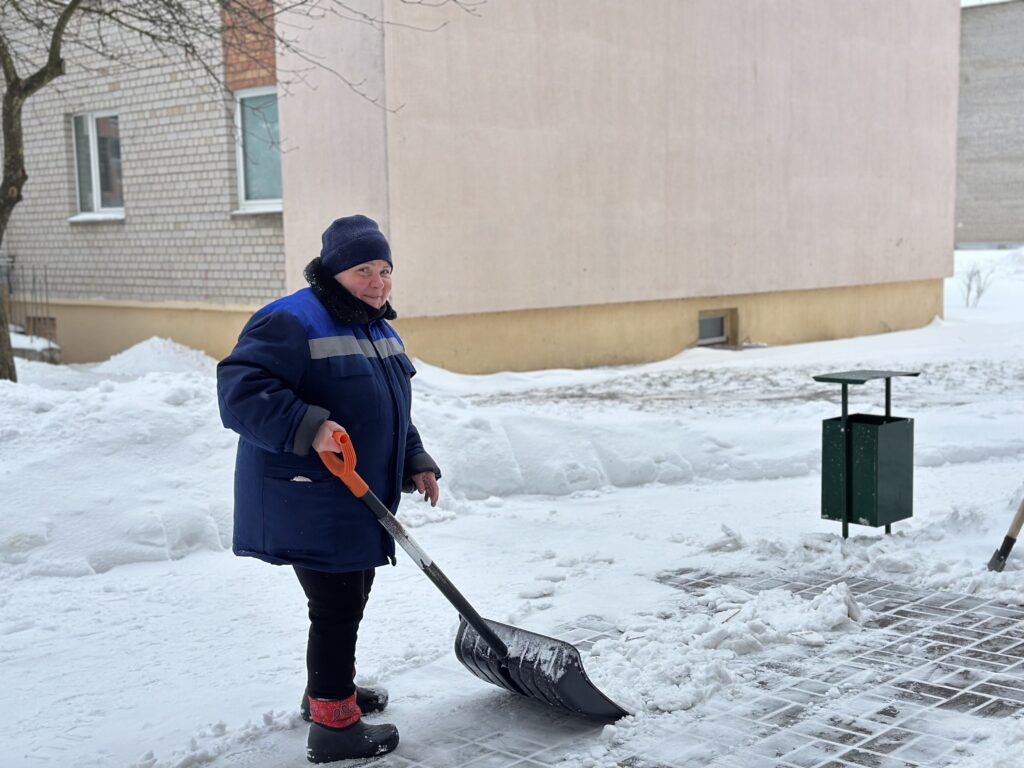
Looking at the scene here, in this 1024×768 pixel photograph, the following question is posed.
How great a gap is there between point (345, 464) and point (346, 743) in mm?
883

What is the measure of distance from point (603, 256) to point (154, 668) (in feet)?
36.3

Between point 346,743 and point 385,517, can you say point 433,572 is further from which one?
point 346,743

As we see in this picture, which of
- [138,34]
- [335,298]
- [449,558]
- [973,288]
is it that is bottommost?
[449,558]

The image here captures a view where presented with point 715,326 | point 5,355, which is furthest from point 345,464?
point 715,326

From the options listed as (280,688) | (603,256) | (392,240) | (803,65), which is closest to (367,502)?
(280,688)

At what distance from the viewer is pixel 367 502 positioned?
3580 mm

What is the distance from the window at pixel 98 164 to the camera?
15773mm

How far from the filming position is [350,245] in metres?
3.68

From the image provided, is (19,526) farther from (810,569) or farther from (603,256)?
(603,256)

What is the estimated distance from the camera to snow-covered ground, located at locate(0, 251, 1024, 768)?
415 cm

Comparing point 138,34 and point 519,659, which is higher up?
point 138,34

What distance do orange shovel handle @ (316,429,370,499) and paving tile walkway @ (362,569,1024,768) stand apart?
0.87 metres

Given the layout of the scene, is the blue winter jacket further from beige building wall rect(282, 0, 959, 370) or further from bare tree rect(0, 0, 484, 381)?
beige building wall rect(282, 0, 959, 370)

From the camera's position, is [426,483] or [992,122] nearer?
[426,483]
